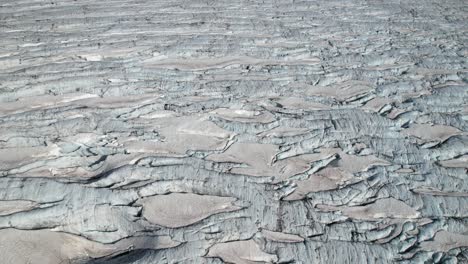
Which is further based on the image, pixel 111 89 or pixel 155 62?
pixel 155 62

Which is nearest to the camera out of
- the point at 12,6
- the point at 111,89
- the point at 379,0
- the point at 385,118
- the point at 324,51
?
the point at 385,118

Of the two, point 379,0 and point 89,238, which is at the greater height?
point 379,0

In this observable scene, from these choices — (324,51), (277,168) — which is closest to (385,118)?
(277,168)

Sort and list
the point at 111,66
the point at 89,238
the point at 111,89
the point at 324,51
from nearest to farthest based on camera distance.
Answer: the point at 89,238
the point at 111,89
the point at 111,66
the point at 324,51

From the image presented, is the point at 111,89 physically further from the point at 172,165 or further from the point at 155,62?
the point at 172,165

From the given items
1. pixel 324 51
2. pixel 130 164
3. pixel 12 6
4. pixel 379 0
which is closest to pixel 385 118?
pixel 324 51

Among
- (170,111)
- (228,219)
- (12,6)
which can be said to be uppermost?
(12,6)

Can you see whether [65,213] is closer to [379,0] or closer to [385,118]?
[385,118]
